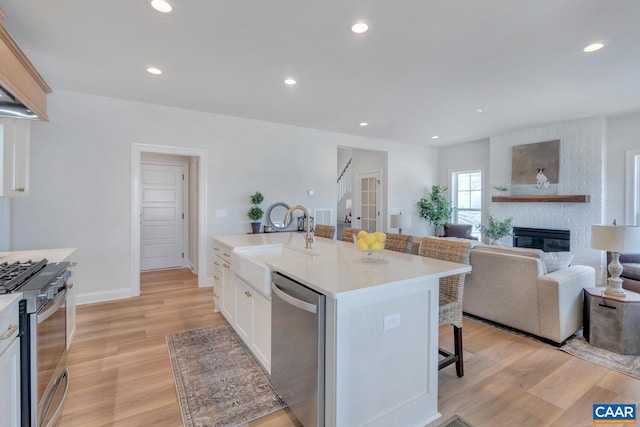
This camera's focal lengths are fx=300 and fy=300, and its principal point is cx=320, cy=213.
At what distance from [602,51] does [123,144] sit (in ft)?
17.9

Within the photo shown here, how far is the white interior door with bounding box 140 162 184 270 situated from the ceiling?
209 cm

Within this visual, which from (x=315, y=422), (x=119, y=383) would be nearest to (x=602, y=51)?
(x=315, y=422)

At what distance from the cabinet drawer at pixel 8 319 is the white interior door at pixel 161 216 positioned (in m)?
4.70

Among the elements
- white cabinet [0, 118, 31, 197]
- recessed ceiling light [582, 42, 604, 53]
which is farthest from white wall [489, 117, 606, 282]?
white cabinet [0, 118, 31, 197]

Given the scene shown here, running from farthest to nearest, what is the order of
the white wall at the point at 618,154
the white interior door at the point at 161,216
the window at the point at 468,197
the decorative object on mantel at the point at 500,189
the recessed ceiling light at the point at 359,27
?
the window at the point at 468,197 → the decorative object on mantel at the point at 500,189 → the white interior door at the point at 161,216 → the white wall at the point at 618,154 → the recessed ceiling light at the point at 359,27

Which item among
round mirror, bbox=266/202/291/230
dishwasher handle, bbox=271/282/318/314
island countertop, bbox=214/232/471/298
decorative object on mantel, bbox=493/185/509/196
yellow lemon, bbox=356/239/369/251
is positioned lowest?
dishwasher handle, bbox=271/282/318/314

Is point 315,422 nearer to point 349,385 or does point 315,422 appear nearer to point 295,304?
point 349,385

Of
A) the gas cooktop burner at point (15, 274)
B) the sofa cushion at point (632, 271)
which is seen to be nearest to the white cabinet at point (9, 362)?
the gas cooktop burner at point (15, 274)

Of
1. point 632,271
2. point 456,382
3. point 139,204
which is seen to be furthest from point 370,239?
point 632,271

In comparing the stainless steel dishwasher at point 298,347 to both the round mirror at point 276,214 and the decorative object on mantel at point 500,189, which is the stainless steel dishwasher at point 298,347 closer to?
the round mirror at point 276,214

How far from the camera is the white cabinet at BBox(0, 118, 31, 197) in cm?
235

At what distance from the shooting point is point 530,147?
568 cm

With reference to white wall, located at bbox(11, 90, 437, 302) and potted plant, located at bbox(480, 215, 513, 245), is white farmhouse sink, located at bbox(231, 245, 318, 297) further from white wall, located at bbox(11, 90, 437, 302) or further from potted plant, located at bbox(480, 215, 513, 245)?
potted plant, located at bbox(480, 215, 513, 245)

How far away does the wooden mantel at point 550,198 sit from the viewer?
501 centimetres
